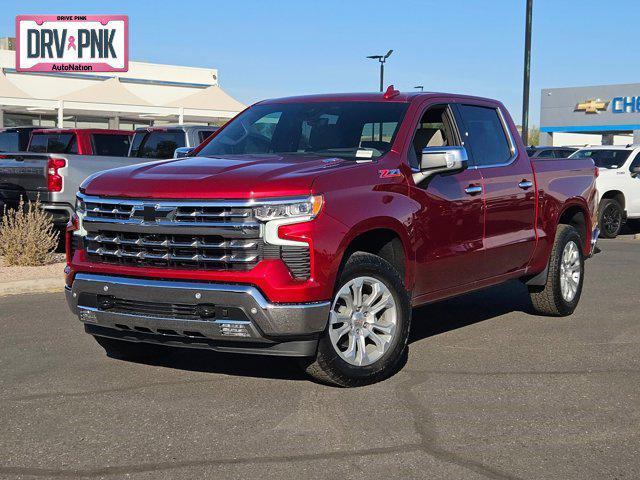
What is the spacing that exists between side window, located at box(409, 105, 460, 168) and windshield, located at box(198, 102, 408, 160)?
0.25 metres

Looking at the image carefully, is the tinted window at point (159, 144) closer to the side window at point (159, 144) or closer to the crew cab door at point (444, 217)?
the side window at point (159, 144)

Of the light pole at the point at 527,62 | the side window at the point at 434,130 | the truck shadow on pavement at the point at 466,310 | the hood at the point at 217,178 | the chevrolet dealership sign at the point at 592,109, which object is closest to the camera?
the hood at the point at 217,178

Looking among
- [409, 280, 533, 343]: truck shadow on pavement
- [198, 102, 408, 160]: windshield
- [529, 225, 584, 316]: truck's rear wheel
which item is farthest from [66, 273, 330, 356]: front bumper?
[529, 225, 584, 316]: truck's rear wheel

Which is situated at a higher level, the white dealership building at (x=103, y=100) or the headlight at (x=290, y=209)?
the white dealership building at (x=103, y=100)

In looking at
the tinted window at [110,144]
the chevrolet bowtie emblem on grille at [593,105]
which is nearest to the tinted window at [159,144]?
the tinted window at [110,144]

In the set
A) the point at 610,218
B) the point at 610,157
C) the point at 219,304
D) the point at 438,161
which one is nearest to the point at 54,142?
the point at 610,218

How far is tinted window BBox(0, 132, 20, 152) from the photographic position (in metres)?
18.2

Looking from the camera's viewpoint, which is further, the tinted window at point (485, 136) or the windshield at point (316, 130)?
the tinted window at point (485, 136)

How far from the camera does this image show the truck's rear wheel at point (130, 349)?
21.7 ft

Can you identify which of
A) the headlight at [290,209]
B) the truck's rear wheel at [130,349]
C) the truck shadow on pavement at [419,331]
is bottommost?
the truck shadow on pavement at [419,331]

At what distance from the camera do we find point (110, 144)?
16.4 m

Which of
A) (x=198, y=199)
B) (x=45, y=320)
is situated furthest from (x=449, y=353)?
(x=45, y=320)

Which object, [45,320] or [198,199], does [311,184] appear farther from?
[45,320]

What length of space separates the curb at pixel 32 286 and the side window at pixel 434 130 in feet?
16.6
